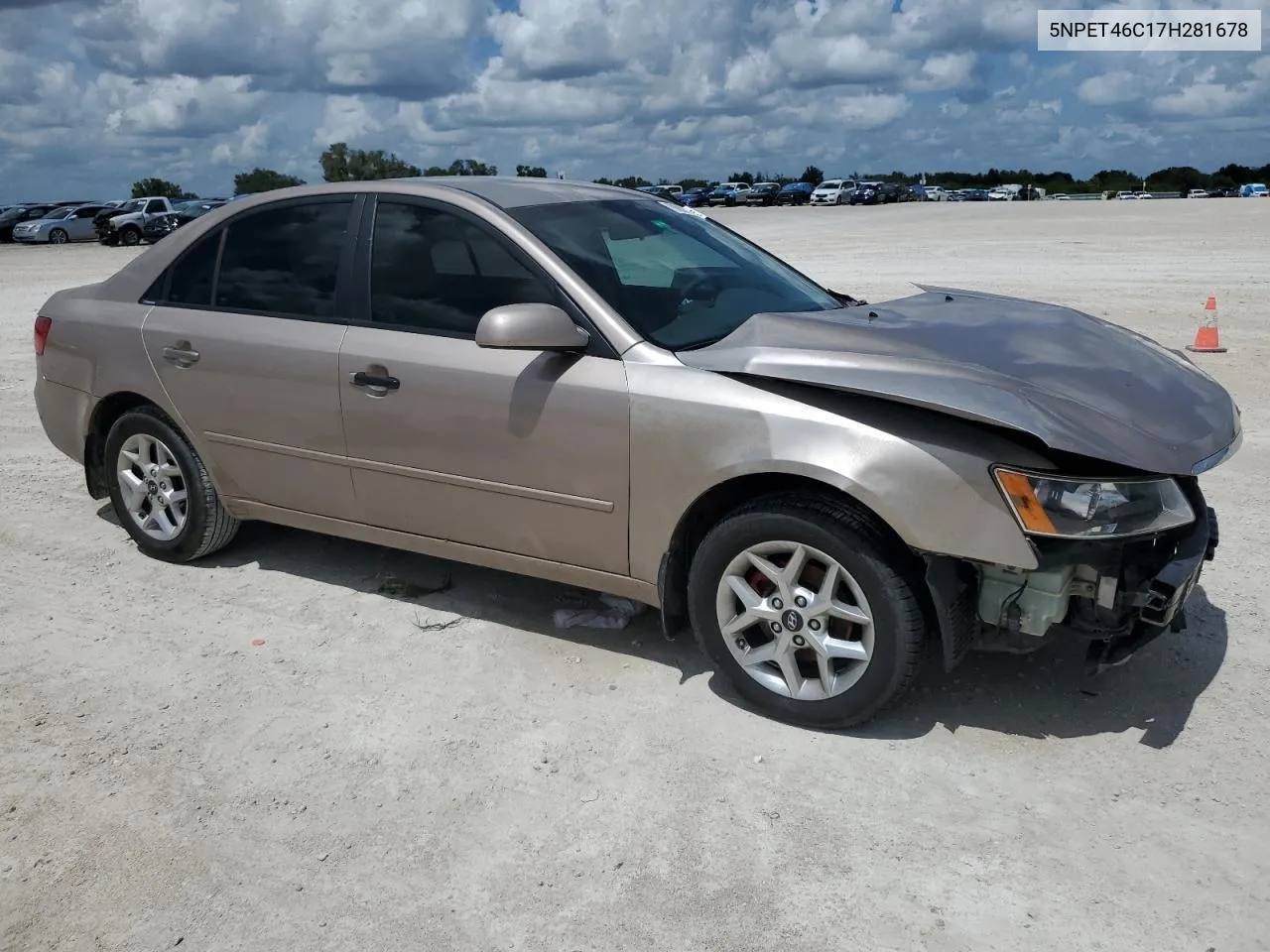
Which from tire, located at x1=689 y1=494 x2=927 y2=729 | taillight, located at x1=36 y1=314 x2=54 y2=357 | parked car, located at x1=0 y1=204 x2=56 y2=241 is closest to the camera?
tire, located at x1=689 y1=494 x2=927 y2=729

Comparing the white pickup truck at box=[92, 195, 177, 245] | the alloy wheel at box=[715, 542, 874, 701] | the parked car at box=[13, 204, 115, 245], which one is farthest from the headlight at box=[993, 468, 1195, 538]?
the parked car at box=[13, 204, 115, 245]

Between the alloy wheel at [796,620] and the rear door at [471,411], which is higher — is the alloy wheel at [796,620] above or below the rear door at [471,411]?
below

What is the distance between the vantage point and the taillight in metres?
5.54

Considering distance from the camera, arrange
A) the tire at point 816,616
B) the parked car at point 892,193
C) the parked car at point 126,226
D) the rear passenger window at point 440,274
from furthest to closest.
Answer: the parked car at point 892,193, the parked car at point 126,226, the rear passenger window at point 440,274, the tire at point 816,616

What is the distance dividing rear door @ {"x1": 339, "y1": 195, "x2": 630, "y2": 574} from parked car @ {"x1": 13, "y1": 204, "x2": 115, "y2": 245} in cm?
4139

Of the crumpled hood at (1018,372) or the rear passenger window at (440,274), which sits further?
the rear passenger window at (440,274)

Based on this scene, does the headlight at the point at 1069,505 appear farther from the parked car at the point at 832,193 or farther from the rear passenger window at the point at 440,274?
the parked car at the point at 832,193

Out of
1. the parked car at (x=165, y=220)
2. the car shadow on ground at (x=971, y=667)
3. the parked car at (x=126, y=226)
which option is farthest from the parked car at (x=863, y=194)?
the car shadow on ground at (x=971, y=667)

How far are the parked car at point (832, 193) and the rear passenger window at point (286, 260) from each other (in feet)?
192

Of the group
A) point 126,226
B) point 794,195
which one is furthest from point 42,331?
point 794,195

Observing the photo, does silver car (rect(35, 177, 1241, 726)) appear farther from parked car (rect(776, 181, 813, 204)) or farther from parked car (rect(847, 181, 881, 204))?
parked car (rect(776, 181, 813, 204))

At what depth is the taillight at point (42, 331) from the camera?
218 inches

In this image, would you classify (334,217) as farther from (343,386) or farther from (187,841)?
(187,841)

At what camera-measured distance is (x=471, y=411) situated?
13.5 feet
